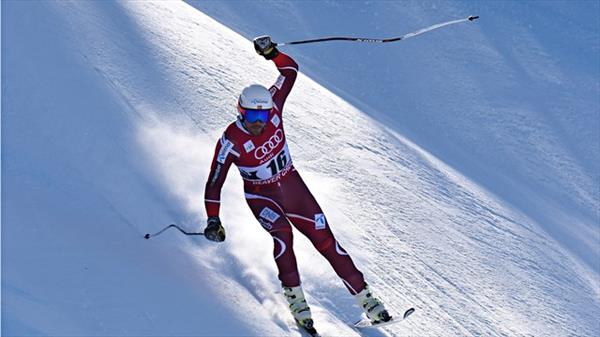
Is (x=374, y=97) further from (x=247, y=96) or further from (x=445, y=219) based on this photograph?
(x=247, y=96)

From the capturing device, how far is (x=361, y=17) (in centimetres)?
1390

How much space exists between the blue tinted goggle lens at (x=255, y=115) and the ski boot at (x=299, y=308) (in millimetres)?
1123

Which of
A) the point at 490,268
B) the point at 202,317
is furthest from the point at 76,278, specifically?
the point at 490,268

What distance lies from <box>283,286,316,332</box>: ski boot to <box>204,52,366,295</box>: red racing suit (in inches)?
2.0

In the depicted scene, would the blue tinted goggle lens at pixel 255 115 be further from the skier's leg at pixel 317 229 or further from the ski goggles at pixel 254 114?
the skier's leg at pixel 317 229

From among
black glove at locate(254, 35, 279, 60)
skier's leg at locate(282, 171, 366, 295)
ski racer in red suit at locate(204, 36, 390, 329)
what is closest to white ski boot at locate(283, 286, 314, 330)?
ski racer in red suit at locate(204, 36, 390, 329)

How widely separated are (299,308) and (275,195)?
2.74 ft

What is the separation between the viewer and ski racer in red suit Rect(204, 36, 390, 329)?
5574 mm

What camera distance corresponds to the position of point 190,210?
642 centimetres

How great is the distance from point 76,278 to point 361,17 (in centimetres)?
976

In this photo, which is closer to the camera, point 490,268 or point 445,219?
point 490,268

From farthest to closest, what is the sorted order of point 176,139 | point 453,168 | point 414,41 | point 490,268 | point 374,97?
1. point 414,41
2. point 374,97
3. point 453,168
4. point 490,268
5. point 176,139

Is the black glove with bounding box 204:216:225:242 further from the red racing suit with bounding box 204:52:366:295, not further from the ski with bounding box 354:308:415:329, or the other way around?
the ski with bounding box 354:308:415:329

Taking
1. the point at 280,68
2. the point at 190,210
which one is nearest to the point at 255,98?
the point at 280,68
